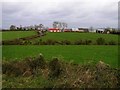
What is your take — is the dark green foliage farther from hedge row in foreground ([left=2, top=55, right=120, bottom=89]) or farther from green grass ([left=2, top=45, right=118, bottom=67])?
A: green grass ([left=2, top=45, right=118, bottom=67])

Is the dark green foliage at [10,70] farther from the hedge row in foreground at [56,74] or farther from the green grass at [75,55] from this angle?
the green grass at [75,55]

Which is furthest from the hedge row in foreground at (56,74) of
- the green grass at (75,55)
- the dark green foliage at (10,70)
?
the green grass at (75,55)

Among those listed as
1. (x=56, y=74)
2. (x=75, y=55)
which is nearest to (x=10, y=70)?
(x=56, y=74)

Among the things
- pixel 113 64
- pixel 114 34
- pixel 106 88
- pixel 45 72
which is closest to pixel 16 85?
pixel 45 72

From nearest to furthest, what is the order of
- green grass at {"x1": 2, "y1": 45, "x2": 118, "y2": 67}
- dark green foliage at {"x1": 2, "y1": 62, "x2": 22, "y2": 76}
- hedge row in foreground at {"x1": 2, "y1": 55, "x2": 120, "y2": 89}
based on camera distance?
hedge row in foreground at {"x1": 2, "y1": 55, "x2": 120, "y2": 89}, dark green foliage at {"x1": 2, "y1": 62, "x2": 22, "y2": 76}, green grass at {"x1": 2, "y1": 45, "x2": 118, "y2": 67}

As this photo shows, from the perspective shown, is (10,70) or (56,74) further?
(10,70)

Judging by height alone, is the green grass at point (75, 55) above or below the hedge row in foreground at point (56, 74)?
above

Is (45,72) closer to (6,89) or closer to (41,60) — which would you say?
(41,60)

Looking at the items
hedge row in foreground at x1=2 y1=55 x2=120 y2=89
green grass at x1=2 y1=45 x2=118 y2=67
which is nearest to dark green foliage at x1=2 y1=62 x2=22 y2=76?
hedge row in foreground at x1=2 y1=55 x2=120 y2=89

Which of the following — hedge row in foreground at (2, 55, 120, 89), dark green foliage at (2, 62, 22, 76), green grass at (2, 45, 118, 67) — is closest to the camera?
hedge row in foreground at (2, 55, 120, 89)

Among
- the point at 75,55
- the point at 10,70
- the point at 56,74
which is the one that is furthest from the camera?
the point at 75,55

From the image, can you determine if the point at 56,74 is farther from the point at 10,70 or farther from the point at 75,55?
the point at 75,55

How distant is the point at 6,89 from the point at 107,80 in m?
3.74

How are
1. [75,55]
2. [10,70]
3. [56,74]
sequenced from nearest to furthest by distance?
[56,74]
[10,70]
[75,55]
